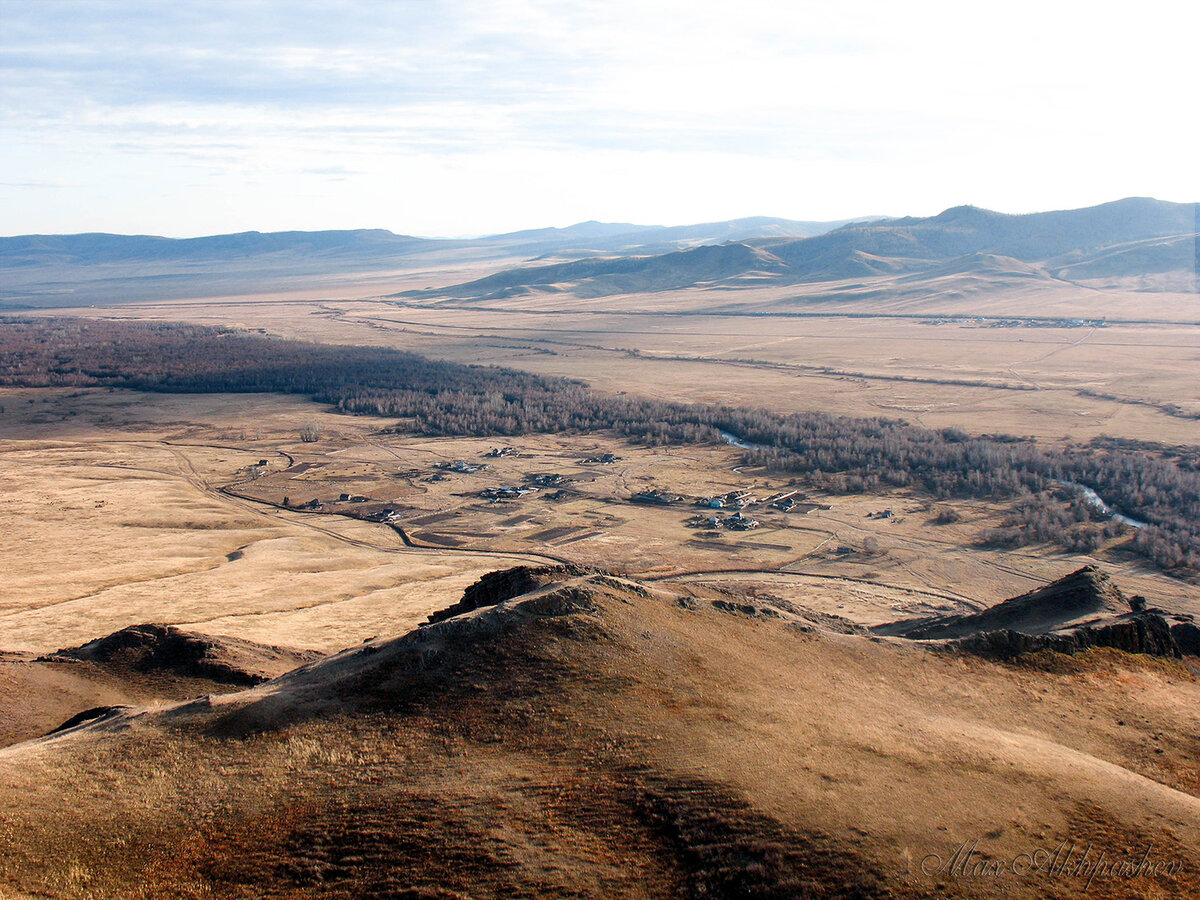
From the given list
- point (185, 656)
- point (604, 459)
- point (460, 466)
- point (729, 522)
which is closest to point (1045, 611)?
point (185, 656)

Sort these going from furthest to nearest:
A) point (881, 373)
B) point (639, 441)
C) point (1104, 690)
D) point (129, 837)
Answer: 1. point (881, 373)
2. point (639, 441)
3. point (1104, 690)
4. point (129, 837)

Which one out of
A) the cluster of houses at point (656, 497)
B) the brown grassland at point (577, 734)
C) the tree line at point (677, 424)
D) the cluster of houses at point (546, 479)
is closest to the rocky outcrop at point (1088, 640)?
the brown grassland at point (577, 734)

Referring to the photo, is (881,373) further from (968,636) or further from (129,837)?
(129,837)

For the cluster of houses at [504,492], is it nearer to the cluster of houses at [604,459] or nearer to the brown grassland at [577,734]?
the cluster of houses at [604,459]

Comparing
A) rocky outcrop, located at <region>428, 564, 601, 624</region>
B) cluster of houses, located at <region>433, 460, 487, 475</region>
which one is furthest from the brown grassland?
cluster of houses, located at <region>433, 460, 487, 475</region>

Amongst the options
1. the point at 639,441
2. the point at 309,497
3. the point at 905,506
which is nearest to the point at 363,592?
the point at 309,497

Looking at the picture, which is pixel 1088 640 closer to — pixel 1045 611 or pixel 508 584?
pixel 1045 611

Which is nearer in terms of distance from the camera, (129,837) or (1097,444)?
(129,837)
